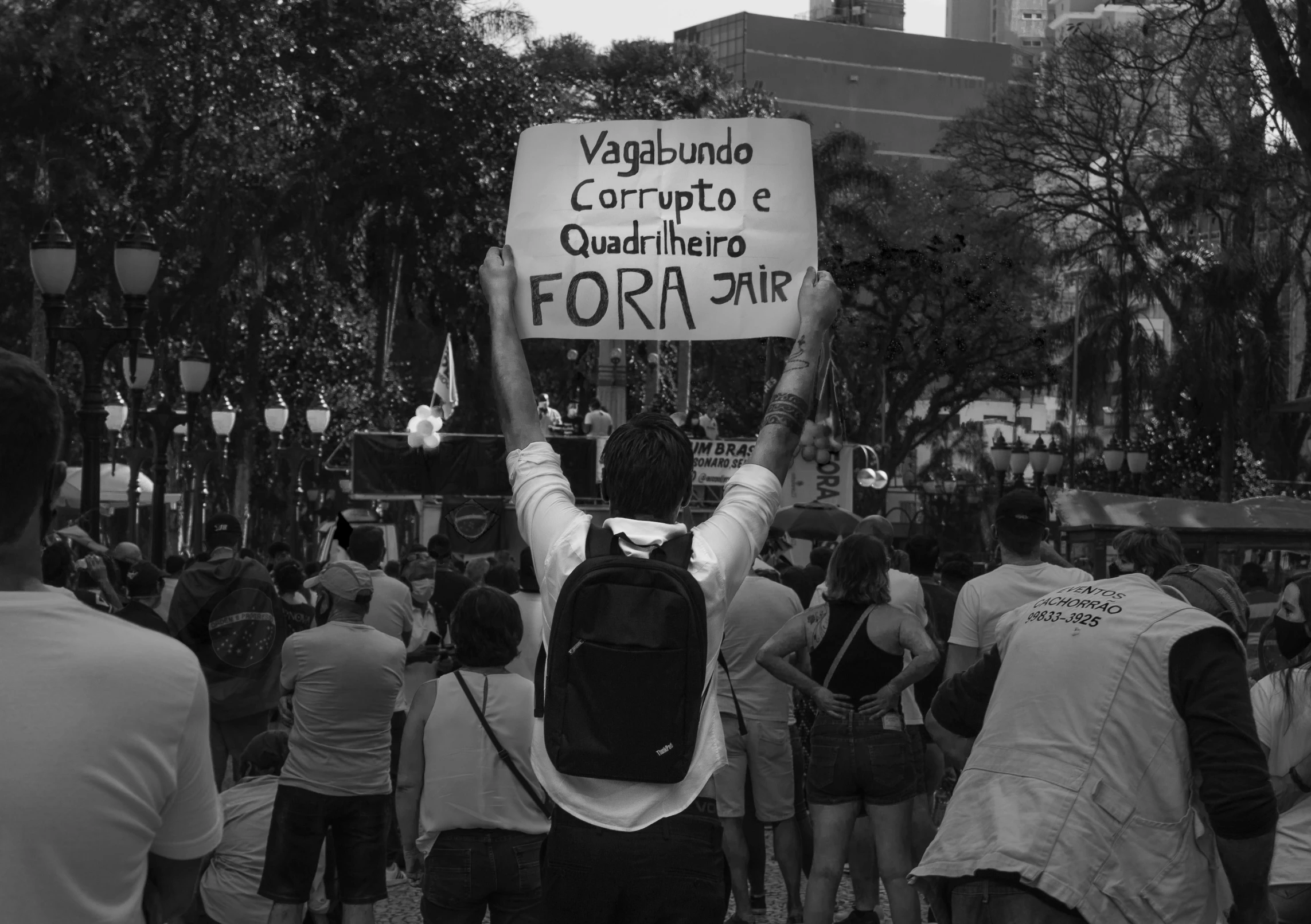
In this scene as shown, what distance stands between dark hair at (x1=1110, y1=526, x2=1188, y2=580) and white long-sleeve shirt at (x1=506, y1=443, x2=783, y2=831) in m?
1.57

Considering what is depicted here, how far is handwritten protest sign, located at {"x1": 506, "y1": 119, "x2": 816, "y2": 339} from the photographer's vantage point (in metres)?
4.87

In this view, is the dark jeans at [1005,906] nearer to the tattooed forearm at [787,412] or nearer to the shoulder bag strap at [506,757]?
the tattooed forearm at [787,412]

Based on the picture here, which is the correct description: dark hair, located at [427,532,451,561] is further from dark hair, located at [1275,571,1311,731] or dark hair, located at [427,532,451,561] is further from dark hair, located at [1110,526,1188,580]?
dark hair, located at [1275,571,1311,731]

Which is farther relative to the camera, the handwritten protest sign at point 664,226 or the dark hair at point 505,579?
the dark hair at point 505,579

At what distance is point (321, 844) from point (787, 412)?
132 inches

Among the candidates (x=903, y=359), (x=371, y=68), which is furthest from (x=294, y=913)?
(x=903, y=359)

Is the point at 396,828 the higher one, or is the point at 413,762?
the point at 413,762

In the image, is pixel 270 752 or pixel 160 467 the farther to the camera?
pixel 160 467

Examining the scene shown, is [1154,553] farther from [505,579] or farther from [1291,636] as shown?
[505,579]

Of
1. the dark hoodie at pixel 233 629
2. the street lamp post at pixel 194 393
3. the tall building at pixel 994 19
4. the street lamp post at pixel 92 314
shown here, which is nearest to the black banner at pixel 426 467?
the street lamp post at pixel 194 393

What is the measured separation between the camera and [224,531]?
30.2 feet

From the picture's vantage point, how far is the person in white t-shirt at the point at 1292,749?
191 inches

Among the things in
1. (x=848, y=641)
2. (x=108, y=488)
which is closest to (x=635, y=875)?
(x=848, y=641)

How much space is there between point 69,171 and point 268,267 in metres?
5.57
